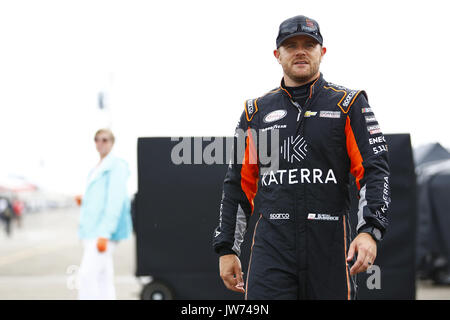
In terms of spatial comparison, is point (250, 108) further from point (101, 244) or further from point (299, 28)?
point (101, 244)

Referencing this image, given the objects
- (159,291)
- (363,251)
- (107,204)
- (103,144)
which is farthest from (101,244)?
(363,251)

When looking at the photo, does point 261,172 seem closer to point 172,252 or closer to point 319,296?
point 319,296

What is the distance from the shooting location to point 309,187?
2586 mm

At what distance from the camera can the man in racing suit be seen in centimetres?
252

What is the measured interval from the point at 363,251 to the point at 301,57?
1001 mm

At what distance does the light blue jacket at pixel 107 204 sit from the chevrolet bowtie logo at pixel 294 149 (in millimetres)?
2850

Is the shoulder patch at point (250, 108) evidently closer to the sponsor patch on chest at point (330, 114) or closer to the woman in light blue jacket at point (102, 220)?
the sponsor patch on chest at point (330, 114)

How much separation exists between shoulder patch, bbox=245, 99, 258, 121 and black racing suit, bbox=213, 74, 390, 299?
11 centimetres

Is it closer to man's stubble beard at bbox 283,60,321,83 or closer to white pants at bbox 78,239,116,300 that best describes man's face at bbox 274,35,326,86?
man's stubble beard at bbox 283,60,321,83

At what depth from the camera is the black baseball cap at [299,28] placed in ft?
8.79

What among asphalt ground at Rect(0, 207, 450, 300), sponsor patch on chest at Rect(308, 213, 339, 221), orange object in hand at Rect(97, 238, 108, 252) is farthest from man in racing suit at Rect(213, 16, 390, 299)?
asphalt ground at Rect(0, 207, 450, 300)

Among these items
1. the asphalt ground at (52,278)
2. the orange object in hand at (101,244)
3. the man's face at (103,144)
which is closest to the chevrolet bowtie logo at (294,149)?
the orange object in hand at (101,244)
